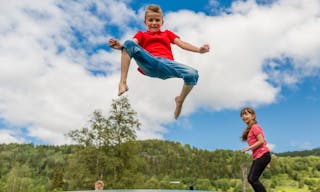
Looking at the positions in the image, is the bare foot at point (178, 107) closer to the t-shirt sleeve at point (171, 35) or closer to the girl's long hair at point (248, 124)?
the t-shirt sleeve at point (171, 35)

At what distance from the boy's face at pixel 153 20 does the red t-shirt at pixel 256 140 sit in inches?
78.1

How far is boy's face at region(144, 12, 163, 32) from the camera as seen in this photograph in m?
4.78

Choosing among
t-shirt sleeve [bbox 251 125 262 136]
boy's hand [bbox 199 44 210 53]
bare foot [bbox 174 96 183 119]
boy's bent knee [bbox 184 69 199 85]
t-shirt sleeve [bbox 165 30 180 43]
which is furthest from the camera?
t-shirt sleeve [bbox 251 125 262 136]

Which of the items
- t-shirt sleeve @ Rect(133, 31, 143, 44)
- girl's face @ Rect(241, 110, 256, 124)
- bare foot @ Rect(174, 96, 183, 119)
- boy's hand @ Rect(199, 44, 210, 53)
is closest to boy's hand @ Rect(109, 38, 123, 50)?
t-shirt sleeve @ Rect(133, 31, 143, 44)

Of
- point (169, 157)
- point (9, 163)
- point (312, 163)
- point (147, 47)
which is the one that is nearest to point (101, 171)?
point (147, 47)

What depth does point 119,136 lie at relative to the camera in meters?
27.0

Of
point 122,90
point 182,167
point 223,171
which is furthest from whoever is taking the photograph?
point 223,171

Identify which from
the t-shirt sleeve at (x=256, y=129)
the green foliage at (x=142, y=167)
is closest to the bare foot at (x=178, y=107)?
the t-shirt sleeve at (x=256, y=129)

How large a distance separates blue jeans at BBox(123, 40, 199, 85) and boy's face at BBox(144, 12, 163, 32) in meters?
0.45

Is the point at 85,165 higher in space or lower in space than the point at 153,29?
higher

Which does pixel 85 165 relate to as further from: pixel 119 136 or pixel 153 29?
pixel 153 29

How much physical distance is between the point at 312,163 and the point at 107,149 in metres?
121

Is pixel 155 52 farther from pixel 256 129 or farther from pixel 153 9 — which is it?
pixel 256 129

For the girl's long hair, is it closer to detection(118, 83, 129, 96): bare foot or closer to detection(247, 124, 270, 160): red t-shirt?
detection(247, 124, 270, 160): red t-shirt
